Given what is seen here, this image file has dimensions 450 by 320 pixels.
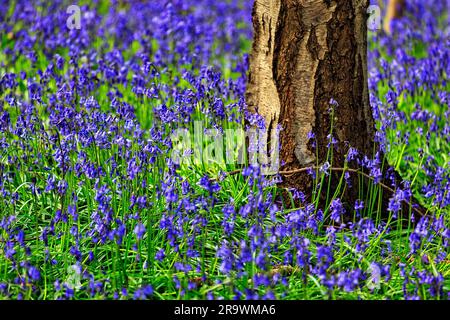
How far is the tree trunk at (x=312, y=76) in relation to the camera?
4023mm

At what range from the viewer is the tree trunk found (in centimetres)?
402

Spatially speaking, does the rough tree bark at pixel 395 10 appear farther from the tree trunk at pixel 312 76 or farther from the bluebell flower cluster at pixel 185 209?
the tree trunk at pixel 312 76

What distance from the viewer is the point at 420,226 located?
3262 mm

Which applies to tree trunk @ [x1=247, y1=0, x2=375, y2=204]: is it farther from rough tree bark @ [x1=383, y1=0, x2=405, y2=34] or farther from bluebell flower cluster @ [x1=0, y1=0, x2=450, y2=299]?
rough tree bark @ [x1=383, y1=0, x2=405, y2=34]

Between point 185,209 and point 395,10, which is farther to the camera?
Result: point 395,10

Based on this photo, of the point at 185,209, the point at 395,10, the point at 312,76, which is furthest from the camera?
the point at 395,10

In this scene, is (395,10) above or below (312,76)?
above

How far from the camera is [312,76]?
160 inches

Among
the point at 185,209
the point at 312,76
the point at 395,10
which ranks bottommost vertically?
the point at 185,209

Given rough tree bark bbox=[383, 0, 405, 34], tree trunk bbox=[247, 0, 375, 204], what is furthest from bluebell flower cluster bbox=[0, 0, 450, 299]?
rough tree bark bbox=[383, 0, 405, 34]

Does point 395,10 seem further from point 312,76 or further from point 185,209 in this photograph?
point 185,209

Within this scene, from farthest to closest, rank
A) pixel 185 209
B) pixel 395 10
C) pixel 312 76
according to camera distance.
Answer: pixel 395 10 → pixel 312 76 → pixel 185 209

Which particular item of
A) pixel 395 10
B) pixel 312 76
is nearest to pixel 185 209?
pixel 312 76
